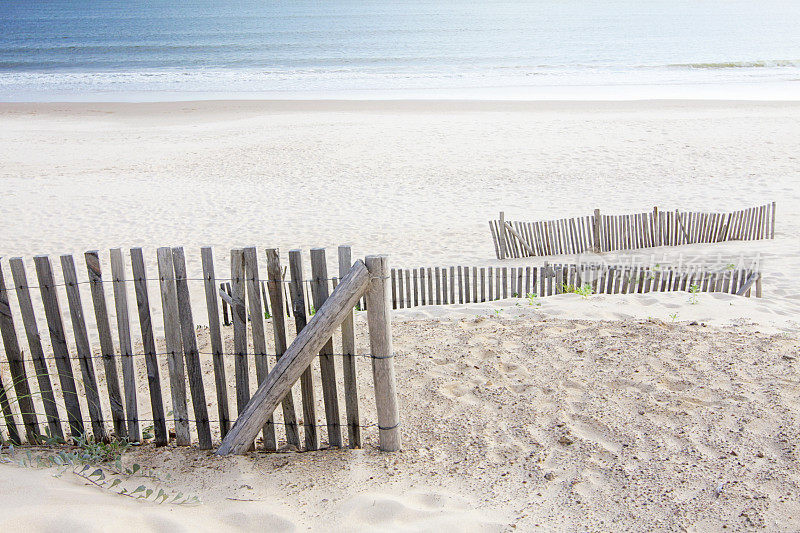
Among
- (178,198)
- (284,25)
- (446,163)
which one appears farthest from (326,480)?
(284,25)

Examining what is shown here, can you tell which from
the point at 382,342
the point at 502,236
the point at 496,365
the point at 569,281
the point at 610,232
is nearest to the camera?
the point at 382,342

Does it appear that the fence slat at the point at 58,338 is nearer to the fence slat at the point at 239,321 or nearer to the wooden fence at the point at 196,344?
the wooden fence at the point at 196,344

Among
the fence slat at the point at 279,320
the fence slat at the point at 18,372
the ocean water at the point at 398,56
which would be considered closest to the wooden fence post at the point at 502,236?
the fence slat at the point at 279,320

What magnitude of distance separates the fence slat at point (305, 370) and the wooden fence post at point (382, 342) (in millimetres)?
392

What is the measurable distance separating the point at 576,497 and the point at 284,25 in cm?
8122

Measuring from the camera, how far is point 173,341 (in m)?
4.00

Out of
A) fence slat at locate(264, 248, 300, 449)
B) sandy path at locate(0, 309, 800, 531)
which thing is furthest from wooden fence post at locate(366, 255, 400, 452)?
fence slat at locate(264, 248, 300, 449)

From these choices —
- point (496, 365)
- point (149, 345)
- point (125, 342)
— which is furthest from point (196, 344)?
point (496, 365)

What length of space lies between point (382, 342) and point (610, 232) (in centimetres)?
695

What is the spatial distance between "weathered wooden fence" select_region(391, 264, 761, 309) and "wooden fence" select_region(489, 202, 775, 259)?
2.23 meters

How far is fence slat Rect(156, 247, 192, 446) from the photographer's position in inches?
151

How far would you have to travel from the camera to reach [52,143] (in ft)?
69.6

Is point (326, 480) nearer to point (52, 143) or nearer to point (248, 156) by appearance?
point (248, 156)

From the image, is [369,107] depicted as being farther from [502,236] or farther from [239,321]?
[239,321]
